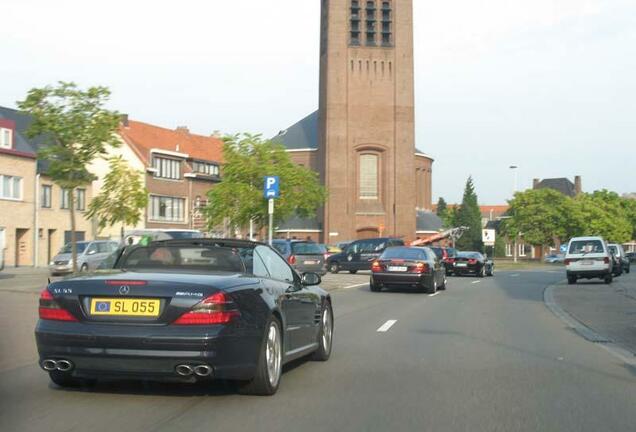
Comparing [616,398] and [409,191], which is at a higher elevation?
[409,191]

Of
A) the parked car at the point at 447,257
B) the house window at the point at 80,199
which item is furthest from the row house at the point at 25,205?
the parked car at the point at 447,257

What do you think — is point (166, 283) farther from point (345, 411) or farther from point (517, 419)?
point (517, 419)

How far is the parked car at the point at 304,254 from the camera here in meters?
34.4

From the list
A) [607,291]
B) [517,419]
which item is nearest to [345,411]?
[517,419]

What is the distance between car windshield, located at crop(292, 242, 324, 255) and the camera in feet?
116

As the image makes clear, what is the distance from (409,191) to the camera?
254ft

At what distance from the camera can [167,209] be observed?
68938mm

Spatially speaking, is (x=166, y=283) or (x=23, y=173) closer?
(x=166, y=283)

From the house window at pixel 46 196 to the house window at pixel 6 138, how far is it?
4381 mm

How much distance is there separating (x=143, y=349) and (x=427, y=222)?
8278 centimetres

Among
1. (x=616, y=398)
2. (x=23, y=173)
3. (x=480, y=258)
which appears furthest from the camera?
(x=23, y=173)

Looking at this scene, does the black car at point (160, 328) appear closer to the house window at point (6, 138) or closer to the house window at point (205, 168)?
the house window at point (6, 138)

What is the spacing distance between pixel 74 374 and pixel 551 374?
A: 5.05m

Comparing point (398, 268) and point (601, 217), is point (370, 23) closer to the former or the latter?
point (601, 217)
